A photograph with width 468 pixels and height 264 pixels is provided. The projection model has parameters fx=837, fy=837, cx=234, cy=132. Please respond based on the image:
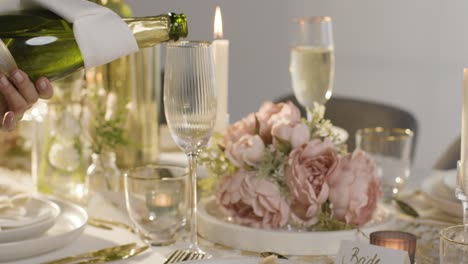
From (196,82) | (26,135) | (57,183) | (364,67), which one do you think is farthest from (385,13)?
(196,82)

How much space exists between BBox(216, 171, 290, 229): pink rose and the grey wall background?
2824 mm

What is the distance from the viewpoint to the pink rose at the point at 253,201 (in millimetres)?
1270

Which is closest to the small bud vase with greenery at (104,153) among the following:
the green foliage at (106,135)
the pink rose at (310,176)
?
the green foliage at (106,135)

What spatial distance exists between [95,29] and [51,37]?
0.24m

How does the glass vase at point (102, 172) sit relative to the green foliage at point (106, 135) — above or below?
below

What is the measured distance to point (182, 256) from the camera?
1177mm

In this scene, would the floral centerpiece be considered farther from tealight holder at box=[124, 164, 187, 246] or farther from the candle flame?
the candle flame

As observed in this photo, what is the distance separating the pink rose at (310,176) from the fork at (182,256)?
0.17 m

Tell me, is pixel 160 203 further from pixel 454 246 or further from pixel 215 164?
pixel 454 246

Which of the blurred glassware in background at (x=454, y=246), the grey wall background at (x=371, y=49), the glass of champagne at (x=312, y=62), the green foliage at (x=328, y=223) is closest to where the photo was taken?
the blurred glassware in background at (x=454, y=246)

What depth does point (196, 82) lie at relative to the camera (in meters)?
1.18

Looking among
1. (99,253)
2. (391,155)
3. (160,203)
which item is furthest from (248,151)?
(391,155)

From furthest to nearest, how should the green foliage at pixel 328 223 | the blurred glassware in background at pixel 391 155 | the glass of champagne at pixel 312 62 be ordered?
the glass of champagne at pixel 312 62
the blurred glassware in background at pixel 391 155
the green foliage at pixel 328 223

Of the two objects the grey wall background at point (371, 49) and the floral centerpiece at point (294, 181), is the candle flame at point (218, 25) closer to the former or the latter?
the floral centerpiece at point (294, 181)
